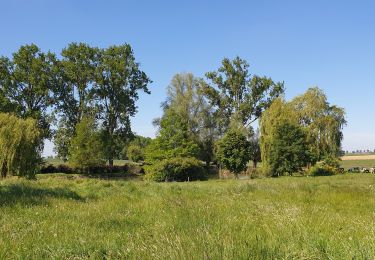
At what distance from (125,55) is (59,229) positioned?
60005 millimetres

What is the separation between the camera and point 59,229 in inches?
288

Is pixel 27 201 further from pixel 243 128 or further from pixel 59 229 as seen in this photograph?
pixel 243 128

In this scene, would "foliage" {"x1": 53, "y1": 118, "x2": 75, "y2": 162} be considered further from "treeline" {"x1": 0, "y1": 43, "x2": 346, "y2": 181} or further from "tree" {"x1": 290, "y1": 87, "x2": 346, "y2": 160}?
"tree" {"x1": 290, "y1": 87, "x2": 346, "y2": 160}

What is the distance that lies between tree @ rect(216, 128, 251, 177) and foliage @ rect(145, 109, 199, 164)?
446 centimetres

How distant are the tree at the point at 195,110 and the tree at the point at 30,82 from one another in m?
19.7

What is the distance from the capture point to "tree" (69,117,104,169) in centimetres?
5462

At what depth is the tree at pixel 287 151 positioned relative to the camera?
4744 centimetres

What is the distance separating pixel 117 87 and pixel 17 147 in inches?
1004

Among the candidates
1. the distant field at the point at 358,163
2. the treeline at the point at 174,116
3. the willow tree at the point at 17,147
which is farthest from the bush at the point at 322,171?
the willow tree at the point at 17,147

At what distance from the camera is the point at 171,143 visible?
54.8 m

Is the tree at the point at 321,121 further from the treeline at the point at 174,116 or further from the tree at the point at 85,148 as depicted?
the tree at the point at 85,148

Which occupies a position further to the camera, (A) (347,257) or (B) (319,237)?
(B) (319,237)

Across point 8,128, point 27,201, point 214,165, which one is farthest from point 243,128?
point 27,201

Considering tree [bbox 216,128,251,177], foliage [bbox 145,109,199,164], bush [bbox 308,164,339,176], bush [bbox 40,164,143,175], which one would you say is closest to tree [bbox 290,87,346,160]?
bush [bbox 308,164,339,176]
